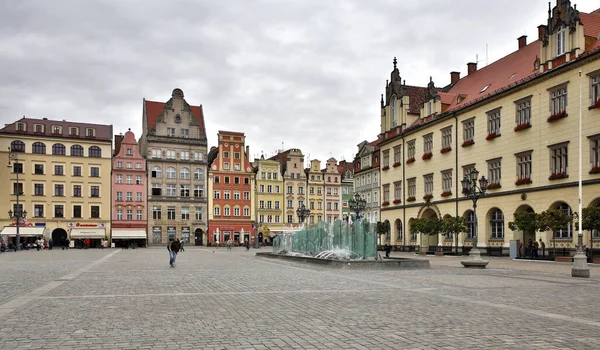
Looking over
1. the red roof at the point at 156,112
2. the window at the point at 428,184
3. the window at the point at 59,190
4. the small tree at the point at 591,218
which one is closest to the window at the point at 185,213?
the red roof at the point at 156,112

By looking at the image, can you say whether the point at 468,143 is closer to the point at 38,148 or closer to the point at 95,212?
the point at 95,212

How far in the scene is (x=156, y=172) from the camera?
8781 cm

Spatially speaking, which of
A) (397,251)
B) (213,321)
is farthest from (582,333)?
(397,251)

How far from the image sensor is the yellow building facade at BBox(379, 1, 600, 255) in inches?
1484

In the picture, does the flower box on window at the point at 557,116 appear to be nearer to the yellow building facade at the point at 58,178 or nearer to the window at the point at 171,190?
the window at the point at 171,190

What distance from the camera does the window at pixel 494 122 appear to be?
153 feet

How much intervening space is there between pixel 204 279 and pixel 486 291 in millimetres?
9789

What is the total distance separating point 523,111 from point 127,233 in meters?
58.8

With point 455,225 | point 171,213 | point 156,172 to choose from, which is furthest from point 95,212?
point 455,225

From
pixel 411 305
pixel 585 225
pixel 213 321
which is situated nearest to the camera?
pixel 213 321

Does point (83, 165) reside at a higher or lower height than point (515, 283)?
higher

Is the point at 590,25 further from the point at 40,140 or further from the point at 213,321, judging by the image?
the point at 40,140

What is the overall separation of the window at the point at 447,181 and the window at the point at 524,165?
9.80 metres

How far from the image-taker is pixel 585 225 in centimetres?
3266
